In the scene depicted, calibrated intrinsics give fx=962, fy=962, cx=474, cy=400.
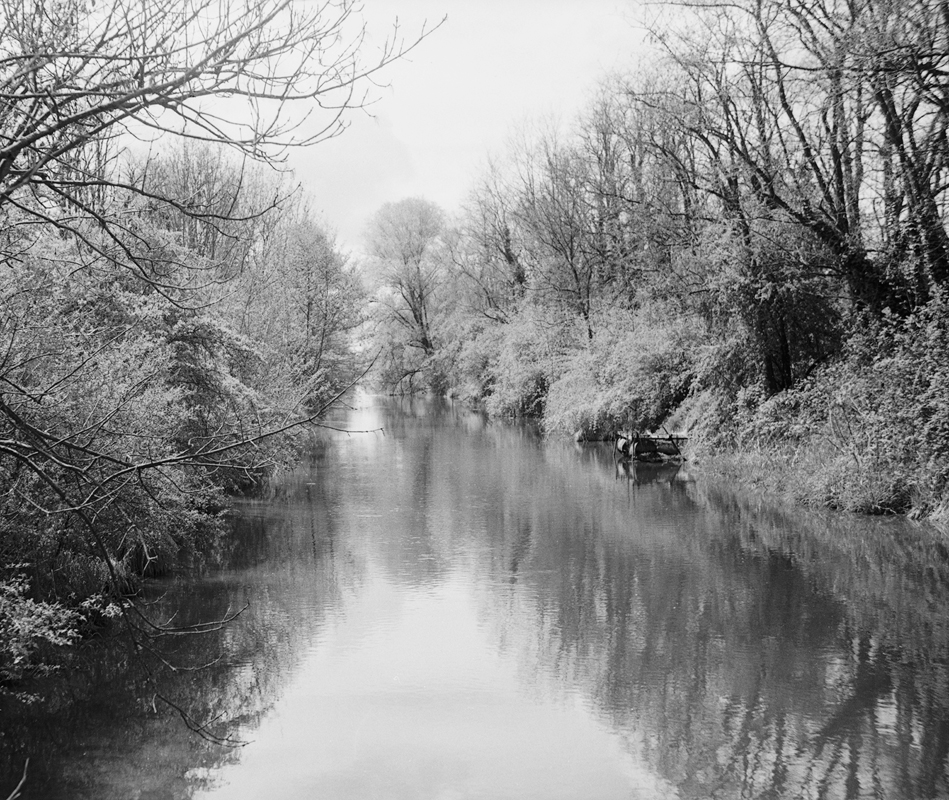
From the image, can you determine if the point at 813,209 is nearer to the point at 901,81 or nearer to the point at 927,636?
the point at 901,81

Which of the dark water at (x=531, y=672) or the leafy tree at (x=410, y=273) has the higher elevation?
the leafy tree at (x=410, y=273)

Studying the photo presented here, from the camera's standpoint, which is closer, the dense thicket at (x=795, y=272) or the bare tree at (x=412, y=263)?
the dense thicket at (x=795, y=272)

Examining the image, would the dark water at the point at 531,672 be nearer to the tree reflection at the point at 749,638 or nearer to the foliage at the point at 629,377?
the tree reflection at the point at 749,638

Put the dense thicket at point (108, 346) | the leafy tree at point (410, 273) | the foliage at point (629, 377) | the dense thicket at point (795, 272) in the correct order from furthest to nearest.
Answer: the leafy tree at point (410, 273)
the foliage at point (629, 377)
the dense thicket at point (795, 272)
the dense thicket at point (108, 346)

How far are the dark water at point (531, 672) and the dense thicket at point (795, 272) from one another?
167cm

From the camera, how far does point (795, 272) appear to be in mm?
16156

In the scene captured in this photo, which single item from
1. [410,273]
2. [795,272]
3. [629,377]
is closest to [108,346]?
[795,272]

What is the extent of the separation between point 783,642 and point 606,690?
1872 millimetres

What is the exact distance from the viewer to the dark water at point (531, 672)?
593 cm

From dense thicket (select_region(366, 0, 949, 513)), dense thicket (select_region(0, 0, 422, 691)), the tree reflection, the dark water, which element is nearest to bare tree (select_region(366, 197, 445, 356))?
dense thicket (select_region(366, 0, 949, 513))

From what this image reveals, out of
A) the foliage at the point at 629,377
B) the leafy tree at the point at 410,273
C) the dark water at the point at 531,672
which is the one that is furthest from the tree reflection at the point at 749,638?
the leafy tree at the point at 410,273

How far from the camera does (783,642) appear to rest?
817 centimetres

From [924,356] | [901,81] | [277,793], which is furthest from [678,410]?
[277,793]

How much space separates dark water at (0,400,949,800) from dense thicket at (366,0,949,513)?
A: 1.67 meters
